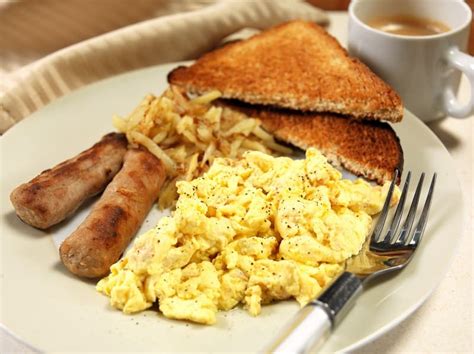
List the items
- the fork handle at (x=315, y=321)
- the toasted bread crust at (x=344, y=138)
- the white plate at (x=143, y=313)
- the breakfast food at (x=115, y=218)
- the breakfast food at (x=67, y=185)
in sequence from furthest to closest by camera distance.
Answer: the toasted bread crust at (x=344, y=138) < the breakfast food at (x=67, y=185) < the breakfast food at (x=115, y=218) < the white plate at (x=143, y=313) < the fork handle at (x=315, y=321)

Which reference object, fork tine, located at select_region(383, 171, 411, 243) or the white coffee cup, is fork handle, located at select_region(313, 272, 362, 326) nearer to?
fork tine, located at select_region(383, 171, 411, 243)

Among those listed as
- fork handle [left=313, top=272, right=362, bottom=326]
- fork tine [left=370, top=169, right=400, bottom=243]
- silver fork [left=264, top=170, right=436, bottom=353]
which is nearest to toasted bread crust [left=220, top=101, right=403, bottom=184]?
silver fork [left=264, top=170, right=436, bottom=353]

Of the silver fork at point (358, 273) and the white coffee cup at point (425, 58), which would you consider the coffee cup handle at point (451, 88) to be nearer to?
the white coffee cup at point (425, 58)

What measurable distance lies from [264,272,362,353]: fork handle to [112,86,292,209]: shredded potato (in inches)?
39.5

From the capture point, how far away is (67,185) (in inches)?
88.3

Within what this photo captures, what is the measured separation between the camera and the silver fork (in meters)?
1.52

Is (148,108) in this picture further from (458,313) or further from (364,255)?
(458,313)

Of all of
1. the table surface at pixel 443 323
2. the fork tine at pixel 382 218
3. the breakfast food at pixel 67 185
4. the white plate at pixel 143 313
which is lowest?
the table surface at pixel 443 323

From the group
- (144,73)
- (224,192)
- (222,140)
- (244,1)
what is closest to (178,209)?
(224,192)

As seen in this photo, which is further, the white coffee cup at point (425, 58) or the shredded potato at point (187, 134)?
the white coffee cup at point (425, 58)

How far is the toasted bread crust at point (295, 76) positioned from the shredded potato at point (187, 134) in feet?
0.55

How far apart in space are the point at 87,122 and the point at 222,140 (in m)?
0.60

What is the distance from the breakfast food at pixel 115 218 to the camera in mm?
1975

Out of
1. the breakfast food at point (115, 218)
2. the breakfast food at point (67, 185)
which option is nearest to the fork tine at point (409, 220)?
the breakfast food at point (115, 218)
